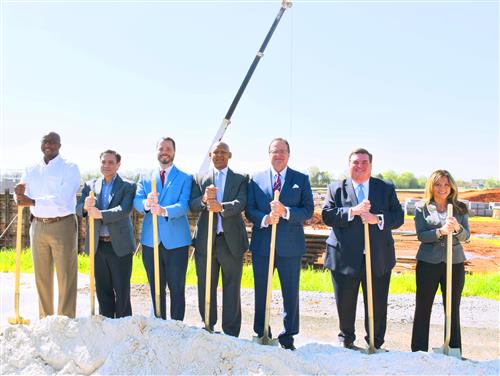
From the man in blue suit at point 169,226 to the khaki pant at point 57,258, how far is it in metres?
0.76

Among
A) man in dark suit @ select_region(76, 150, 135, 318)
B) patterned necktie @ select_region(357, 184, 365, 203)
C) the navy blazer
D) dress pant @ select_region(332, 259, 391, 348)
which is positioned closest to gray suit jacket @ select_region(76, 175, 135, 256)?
man in dark suit @ select_region(76, 150, 135, 318)

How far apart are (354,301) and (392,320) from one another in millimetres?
1902

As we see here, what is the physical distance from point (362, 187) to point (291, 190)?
62cm

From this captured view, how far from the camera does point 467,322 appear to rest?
540 cm

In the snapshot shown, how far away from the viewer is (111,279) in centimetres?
428

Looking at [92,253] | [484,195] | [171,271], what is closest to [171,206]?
[171,271]

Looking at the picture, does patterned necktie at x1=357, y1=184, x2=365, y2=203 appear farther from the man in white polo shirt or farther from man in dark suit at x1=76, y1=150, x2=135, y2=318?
the man in white polo shirt

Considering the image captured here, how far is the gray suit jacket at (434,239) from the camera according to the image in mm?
3795

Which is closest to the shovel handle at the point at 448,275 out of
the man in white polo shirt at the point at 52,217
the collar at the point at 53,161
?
the man in white polo shirt at the point at 52,217

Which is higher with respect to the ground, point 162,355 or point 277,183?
point 277,183

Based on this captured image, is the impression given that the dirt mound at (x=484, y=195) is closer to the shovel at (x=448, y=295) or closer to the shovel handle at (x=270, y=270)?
the shovel at (x=448, y=295)

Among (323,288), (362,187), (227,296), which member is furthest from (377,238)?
(323,288)

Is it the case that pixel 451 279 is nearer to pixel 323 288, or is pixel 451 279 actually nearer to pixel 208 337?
pixel 208 337

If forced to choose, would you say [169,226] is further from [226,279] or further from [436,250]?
[436,250]
